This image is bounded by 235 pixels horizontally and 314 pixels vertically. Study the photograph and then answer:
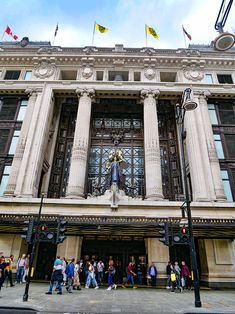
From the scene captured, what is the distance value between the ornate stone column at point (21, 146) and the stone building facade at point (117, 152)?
0.32ft

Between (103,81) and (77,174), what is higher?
(103,81)

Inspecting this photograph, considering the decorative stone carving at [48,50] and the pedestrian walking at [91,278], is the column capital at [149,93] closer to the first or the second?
the decorative stone carving at [48,50]

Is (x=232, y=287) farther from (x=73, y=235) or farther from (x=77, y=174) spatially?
(x=77, y=174)

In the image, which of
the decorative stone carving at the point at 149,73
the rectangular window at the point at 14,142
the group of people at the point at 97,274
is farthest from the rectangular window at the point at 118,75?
the group of people at the point at 97,274

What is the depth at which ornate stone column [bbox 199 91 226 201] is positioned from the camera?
18.8 m

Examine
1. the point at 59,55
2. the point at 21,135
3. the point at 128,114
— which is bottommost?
the point at 21,135

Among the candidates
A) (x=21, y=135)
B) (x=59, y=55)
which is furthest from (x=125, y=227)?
(x=59, y=55)

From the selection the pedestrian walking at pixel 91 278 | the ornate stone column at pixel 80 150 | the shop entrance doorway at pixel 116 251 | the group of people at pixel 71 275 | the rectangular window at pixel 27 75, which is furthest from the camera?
the rectangular window at pixel 27 75

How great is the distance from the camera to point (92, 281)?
1412 centimetres

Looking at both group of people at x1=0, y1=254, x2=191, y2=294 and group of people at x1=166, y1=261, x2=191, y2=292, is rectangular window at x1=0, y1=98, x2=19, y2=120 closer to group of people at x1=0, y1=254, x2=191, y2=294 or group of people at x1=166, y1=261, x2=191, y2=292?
group of people at x1=0, y1=254, x2=191, y2=294

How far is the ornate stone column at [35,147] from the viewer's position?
18750mm

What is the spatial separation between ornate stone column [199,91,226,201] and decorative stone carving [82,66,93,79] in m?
12.6

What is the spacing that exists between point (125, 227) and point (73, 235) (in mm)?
4448

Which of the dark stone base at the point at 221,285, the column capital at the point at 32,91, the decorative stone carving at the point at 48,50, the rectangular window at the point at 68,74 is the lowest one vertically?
the dark stone base at the point at 221,285
